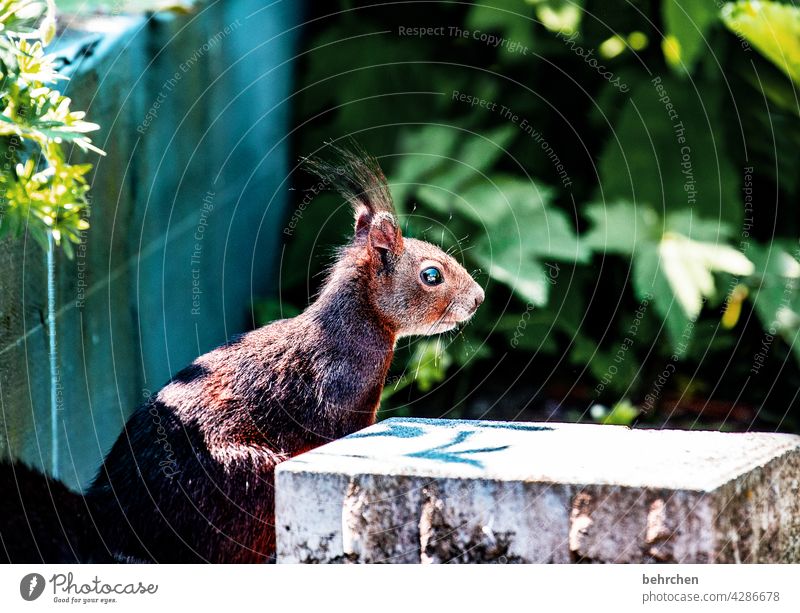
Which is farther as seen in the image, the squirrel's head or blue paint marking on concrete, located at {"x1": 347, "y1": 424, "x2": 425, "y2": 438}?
the squirrel's head

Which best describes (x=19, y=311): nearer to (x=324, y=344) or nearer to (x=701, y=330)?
(x=324, y=344)

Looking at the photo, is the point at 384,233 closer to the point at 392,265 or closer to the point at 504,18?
the point at 392,265

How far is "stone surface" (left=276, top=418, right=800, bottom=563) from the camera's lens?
→ 8.80 feet

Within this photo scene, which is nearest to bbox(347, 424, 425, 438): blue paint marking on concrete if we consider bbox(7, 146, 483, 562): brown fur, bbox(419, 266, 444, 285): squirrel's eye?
bbox(7, 146, 483, 562): brown fur

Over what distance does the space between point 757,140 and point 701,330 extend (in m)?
1.00

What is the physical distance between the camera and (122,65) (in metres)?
4.39

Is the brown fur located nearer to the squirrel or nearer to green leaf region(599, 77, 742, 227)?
the squirrel

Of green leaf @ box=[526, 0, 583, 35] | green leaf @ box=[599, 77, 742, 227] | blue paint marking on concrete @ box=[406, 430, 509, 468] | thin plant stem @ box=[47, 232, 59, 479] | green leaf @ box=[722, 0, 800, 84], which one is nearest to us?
blue paint marking on concrete @ box=[406, 430, 509, 468]

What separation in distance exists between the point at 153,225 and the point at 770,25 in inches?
118

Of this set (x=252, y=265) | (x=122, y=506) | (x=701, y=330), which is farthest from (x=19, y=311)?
(x=701, y=330)

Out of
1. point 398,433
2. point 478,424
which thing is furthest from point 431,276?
point 398,433

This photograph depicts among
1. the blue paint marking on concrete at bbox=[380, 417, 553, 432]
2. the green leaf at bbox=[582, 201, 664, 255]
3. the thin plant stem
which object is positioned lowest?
the blue paint marking on concrete at bbox=[380, 417, 553, 432]

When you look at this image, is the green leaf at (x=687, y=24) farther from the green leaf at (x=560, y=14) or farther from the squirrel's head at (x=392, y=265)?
the squirrel's head at (x=392, y=265)
